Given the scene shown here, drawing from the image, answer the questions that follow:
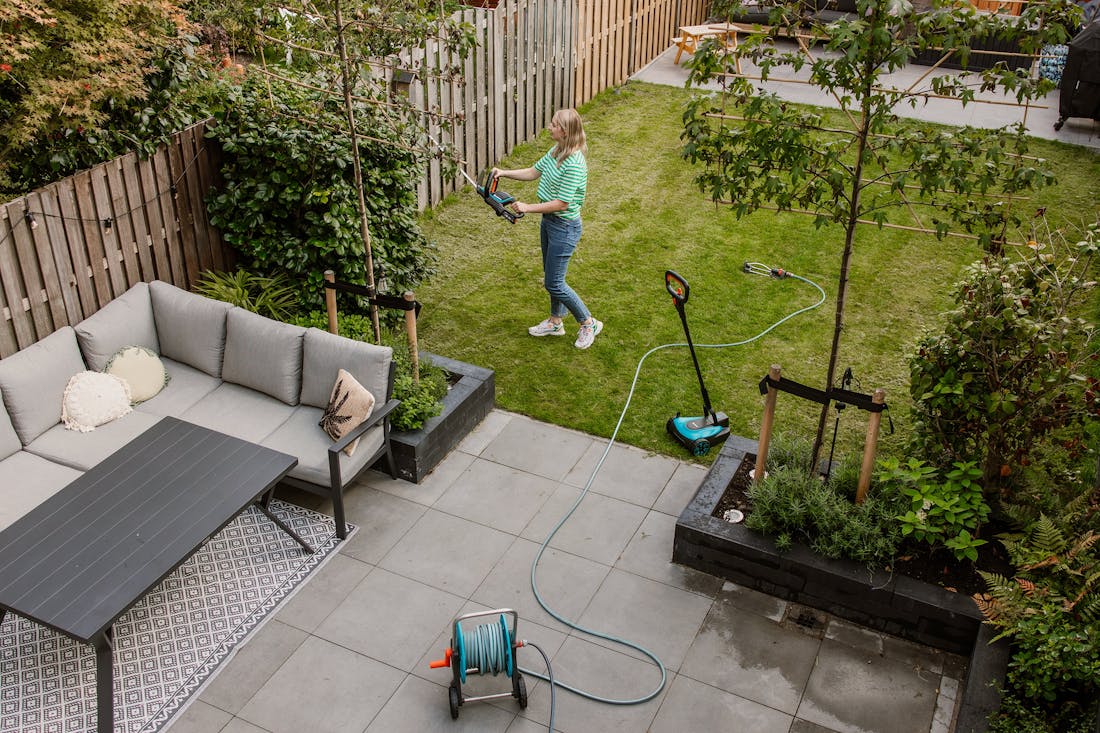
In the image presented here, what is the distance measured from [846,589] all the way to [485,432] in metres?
2.77

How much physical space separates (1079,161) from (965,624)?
7949mm

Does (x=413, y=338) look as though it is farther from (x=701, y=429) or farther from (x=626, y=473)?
(x=701, y=429)

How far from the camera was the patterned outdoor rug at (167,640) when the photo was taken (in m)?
4.91

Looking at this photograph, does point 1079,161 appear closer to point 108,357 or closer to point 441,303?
point 441,303

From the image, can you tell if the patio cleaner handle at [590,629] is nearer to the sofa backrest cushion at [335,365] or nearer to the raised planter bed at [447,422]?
the raised planter bed at [447,422]

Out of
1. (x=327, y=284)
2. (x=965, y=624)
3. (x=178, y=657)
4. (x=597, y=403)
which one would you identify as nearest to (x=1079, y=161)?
(x=597, y=403)

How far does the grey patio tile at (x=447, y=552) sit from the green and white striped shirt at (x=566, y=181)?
8.41 ft

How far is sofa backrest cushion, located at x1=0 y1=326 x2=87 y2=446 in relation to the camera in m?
5.90

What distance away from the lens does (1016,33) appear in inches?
180

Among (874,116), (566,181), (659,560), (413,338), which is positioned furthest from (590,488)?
(874,116)

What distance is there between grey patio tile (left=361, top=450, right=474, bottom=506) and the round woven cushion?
1523 mm

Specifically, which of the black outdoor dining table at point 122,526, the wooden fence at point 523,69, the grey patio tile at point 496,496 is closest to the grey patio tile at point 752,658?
the grey patio tile at point 496,496

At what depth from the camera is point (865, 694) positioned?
16.6 ft

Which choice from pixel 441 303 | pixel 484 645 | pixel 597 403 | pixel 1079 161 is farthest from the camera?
pixel 1079 161
